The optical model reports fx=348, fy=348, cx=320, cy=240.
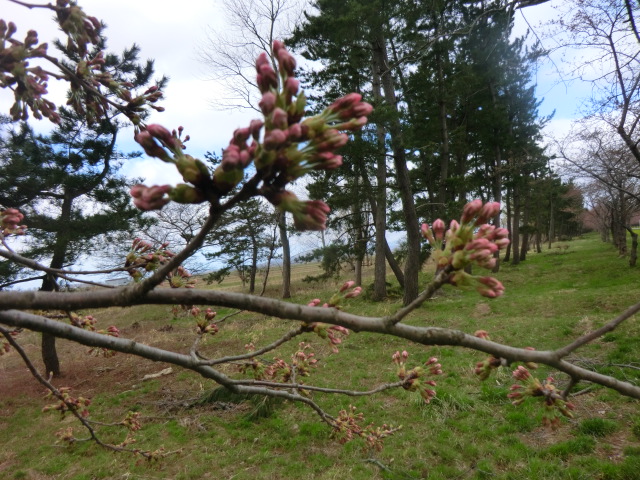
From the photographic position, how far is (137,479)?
529 cm

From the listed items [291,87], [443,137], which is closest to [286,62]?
[291,87]

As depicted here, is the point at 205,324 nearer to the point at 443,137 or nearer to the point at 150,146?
the point at 150,146

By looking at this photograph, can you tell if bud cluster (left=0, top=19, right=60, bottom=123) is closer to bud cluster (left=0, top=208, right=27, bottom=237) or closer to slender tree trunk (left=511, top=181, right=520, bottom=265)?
bud cluster (left=0, top=208, right=27, bottom=237)

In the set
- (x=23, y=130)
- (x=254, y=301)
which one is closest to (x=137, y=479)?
(x=254, y=301)

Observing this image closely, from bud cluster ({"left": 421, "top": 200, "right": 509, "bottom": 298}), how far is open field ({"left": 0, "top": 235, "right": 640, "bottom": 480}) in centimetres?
211

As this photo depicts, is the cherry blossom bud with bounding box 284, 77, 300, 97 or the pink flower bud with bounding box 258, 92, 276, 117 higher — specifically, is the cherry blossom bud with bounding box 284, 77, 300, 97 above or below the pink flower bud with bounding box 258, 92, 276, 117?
above

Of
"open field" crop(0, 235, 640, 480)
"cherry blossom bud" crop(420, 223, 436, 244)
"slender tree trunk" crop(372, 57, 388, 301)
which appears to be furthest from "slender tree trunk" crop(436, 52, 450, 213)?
Answer: "cherry blossom bud" crop(420, 223, 436, 244)

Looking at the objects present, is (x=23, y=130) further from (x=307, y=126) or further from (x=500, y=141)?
(x=500, y=141)

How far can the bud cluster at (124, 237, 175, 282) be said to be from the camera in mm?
1731

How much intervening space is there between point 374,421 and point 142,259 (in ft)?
18.3

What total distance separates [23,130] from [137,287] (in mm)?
11062

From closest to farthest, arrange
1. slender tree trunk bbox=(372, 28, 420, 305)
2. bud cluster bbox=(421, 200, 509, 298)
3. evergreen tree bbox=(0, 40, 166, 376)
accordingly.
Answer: bud cluster bbox=(421, 200, 509, 298) → evergreen tree bbox=(0, 40, 166, 376) → slender tree trunk bbox=(372, 28, 420, 305)

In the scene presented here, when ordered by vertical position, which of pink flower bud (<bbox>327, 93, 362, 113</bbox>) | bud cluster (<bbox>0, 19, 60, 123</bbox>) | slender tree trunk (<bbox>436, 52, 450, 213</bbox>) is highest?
slender tree trunk (<bbox>436, 52, 450, 213</bbox>)

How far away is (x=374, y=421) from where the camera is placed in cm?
610
